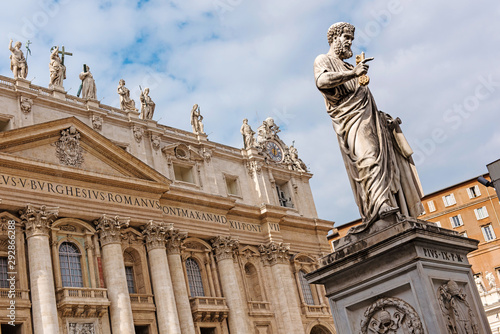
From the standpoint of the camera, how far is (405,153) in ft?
27.6

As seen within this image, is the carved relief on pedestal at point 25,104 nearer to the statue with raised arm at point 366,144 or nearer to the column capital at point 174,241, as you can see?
the column capital at point 174,241

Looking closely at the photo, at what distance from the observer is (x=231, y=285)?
32.8 m

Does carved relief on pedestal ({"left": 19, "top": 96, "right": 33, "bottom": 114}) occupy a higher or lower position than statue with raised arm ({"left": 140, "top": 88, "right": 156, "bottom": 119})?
lower

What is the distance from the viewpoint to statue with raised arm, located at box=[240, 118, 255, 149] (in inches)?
1572

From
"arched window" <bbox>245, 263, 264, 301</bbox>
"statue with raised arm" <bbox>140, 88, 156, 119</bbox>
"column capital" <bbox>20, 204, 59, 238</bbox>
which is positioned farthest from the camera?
"arched window" <bbox>245, 263, 264, 301</bbox>

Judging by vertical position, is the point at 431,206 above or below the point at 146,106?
below

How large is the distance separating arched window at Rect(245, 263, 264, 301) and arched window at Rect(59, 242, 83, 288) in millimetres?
11349

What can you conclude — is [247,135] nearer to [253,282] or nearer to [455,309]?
[253,282]

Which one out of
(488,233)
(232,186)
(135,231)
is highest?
(232,186)

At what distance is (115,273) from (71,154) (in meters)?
5.77

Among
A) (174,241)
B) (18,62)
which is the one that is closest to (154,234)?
(174,241)

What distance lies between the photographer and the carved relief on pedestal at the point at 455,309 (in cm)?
687

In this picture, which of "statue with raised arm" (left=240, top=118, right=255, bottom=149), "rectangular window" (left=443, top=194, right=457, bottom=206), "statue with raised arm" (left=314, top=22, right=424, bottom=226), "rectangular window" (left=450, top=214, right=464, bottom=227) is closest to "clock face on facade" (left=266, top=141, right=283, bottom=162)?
"statue with raised arm" (left=240, top=118, right=255, bottom=149)

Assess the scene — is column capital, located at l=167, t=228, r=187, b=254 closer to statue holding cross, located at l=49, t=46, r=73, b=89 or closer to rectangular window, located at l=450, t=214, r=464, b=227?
statue holding cross, located at l=49, t=46, r=73, b=89
